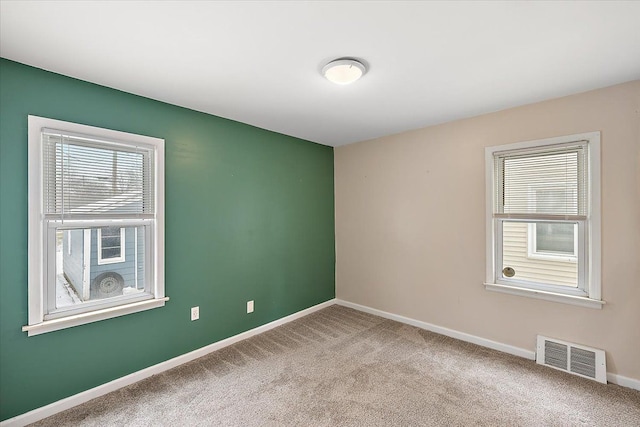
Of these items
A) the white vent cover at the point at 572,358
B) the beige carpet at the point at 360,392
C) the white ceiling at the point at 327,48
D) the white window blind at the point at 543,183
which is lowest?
the beige carpet at the point at 360,392

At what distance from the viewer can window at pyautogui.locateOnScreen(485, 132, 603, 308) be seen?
2.45 meters

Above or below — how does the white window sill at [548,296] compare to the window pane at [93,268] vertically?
below

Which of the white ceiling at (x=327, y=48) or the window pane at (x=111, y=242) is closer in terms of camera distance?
the white ceiling at (x=327, y=48)

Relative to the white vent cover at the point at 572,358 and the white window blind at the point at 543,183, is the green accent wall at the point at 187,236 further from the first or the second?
the white vent cover at the point at 572,358

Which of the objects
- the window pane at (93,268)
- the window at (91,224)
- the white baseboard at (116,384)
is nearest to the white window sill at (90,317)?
the window at (91,224)

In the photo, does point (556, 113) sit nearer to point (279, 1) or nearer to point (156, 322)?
point (279, 1)

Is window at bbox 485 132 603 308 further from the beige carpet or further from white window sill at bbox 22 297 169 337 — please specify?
white window sill at bbox 22 297 169 337

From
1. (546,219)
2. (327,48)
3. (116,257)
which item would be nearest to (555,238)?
(546,219)

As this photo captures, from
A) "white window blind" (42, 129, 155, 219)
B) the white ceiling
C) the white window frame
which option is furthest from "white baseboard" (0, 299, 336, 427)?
the white ceiling

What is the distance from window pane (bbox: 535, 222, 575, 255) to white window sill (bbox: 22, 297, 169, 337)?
137 inches

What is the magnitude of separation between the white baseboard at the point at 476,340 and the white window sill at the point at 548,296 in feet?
1.72

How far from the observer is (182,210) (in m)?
2.73

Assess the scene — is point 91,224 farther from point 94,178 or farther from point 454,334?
point 454,334

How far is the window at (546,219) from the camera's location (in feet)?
8.02
